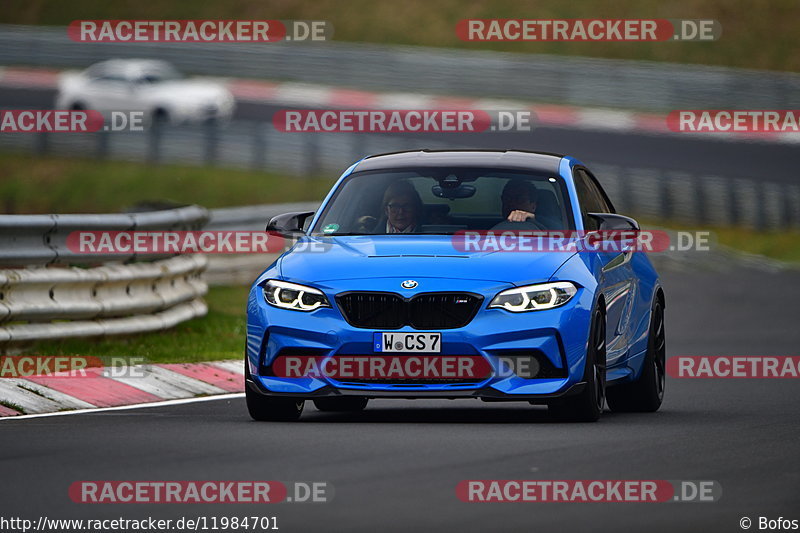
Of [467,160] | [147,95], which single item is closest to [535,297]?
[467,160]

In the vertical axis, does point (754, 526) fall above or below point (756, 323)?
above

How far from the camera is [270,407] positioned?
11742mm

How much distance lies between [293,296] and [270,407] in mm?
741

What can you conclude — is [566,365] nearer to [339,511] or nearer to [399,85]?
[339,511]

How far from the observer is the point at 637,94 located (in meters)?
51.7

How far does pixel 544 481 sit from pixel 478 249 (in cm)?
301

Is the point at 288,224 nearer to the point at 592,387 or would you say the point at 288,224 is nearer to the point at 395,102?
the point at 592,387

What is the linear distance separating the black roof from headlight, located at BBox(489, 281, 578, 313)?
4.71 feet

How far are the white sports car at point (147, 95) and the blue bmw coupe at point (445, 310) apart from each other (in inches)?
1403

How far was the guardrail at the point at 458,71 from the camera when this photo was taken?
Answer: 50.4 metres

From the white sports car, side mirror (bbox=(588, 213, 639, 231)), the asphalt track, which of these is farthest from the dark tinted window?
the white sports car

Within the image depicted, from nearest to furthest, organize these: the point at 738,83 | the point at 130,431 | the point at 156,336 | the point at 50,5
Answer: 1. the point at 130,431
2. the point at 156,336
3. the point at 738,83
4. the point at 50,5

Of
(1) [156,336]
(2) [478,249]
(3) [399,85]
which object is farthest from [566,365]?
(3) [399,85]

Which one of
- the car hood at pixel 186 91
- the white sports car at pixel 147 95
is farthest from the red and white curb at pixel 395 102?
the white sports car at pixel 147 95
